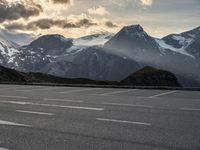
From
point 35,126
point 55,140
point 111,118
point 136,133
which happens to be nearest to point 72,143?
point 55,140

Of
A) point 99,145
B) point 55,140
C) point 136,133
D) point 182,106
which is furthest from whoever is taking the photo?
point 182,106

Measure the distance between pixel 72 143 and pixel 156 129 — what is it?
2.70 meters

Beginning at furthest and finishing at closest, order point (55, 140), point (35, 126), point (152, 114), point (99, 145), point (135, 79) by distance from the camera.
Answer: point (135, 79) < point (152, 114) < point (35, 126) < point (55, 140) < point (99, 145)

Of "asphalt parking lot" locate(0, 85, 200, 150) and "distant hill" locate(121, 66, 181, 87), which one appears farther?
→ "distant hill" locate(121, 66, 181, 87)

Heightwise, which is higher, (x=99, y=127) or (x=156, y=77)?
(x=99, y=127)

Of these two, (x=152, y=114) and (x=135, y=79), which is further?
(x=135, y=79)

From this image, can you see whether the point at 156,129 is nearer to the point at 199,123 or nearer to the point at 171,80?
the point at 199,123

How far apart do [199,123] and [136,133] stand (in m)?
2.59

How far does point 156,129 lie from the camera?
10453 millimetres

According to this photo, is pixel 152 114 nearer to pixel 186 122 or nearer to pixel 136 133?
pixel 186 122

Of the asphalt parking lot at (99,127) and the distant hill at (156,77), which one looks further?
the distant hill at (156,77)

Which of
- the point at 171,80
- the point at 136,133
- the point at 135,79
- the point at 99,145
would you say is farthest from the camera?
the point at 171,80

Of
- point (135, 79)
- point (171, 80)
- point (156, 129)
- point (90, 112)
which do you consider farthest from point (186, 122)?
point (171, 80)

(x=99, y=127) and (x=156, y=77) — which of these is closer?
(x=99, y=127)
